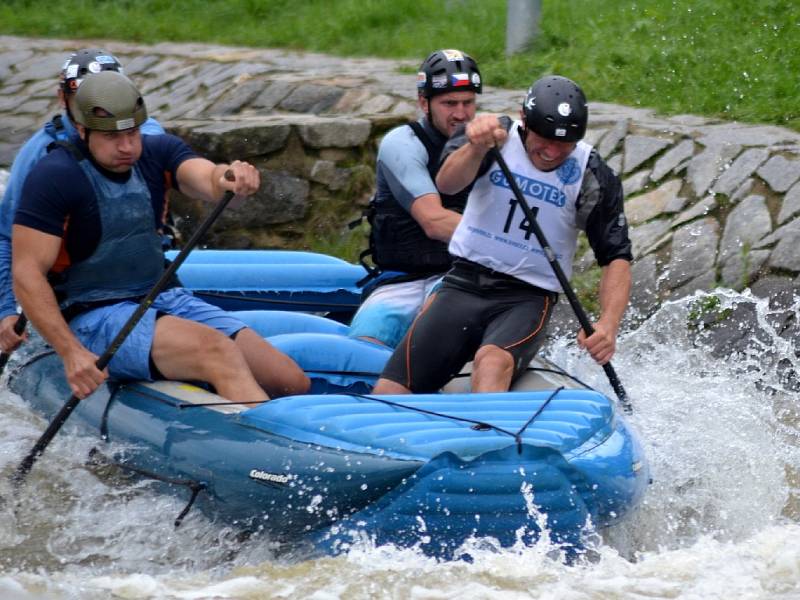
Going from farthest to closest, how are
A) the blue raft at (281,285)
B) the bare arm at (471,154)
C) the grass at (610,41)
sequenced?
the grass at (610,41), the blue raft at (281,285), the bare arm at (471,154)

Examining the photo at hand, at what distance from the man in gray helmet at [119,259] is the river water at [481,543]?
1.50ft

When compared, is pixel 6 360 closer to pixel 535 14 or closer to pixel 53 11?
pixel 535 14

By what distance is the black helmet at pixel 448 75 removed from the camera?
619 cm

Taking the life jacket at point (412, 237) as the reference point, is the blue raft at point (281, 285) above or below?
below

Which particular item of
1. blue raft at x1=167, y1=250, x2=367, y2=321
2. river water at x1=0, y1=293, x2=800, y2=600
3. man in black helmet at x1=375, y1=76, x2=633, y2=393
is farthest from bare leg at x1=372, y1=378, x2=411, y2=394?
blue raft at x1=167, y1=250, x2=367, y2=321

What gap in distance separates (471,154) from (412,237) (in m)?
1.10

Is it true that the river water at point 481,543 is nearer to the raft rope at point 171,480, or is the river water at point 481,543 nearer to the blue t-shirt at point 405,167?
the raft rope at point 171,480

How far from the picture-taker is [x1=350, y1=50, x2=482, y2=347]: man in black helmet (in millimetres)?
6129

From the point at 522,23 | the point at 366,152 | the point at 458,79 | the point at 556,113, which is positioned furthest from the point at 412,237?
the point at 522,23

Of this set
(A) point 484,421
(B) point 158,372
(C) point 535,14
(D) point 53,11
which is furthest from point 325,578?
(D) point 53,11

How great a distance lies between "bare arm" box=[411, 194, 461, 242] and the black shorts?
15.8 inches

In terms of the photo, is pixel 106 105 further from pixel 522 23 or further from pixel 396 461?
pixel 522 23

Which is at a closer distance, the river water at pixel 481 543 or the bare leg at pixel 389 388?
the river water at pixel 481 543

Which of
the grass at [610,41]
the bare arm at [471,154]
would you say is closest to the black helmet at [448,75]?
the bare arm at [471,154]
